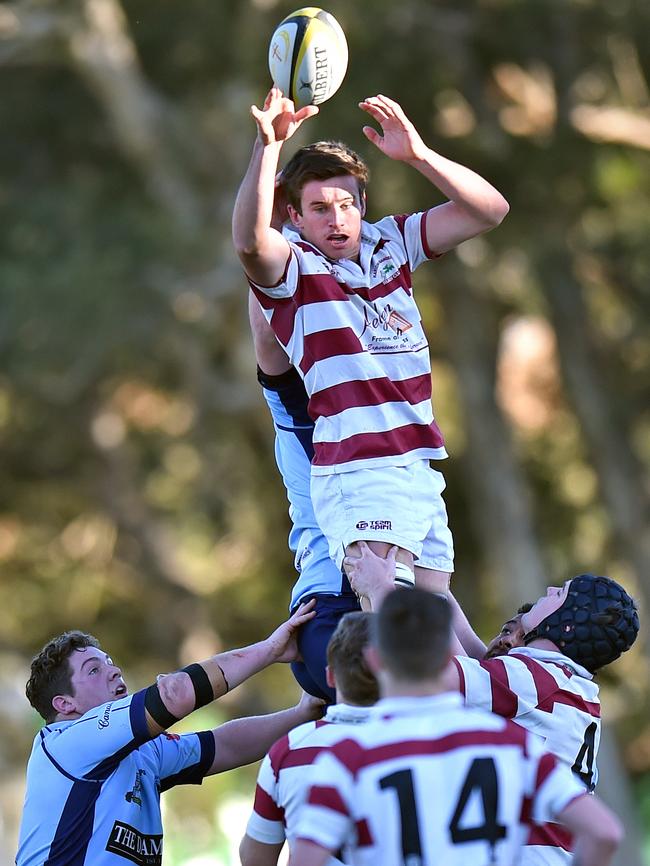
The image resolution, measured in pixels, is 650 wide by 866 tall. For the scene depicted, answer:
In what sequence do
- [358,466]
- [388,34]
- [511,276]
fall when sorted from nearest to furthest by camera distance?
[358,466]
[388,34]
[511,276]

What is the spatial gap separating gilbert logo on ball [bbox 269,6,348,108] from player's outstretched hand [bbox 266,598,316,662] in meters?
1.69

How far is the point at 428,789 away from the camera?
3.57 m

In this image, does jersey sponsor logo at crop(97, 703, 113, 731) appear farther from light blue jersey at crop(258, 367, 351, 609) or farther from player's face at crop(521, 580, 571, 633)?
player's face at crop(521, 580, 571, 633)

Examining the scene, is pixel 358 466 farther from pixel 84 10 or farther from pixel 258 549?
pixel 258 549

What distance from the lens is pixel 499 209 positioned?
4992 mm

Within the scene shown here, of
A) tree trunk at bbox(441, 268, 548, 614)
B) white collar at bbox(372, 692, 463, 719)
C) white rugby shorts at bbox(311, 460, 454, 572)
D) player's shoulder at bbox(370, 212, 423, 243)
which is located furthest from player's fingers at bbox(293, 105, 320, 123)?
tree trunk at bbox(441, 268, 548, 614)

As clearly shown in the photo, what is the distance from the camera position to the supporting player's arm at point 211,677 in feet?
16.2

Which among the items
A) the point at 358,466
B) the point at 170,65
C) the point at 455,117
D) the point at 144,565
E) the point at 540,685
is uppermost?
the point at 170,65

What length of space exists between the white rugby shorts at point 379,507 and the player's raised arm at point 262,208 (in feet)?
2.22

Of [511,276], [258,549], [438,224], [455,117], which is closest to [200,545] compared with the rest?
[258,549]

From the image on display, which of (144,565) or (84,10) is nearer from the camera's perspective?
(84,10)

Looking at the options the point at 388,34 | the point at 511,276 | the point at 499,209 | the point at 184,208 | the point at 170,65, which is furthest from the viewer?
the point at 511,276

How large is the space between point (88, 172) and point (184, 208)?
8.30ft

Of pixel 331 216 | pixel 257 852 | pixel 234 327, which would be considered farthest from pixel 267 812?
pixel 234 327
